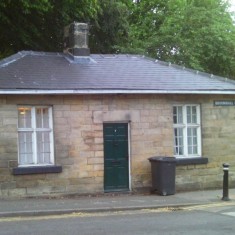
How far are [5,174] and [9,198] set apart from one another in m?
0.68

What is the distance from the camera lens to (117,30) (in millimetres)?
23641

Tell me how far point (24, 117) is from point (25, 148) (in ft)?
2.96

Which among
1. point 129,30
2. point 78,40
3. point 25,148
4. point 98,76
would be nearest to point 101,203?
point 25,148

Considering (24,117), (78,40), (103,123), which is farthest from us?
(78,40)

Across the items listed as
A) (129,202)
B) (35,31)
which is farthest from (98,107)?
(35,31)

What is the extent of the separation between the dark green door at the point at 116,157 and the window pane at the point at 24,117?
233 cm

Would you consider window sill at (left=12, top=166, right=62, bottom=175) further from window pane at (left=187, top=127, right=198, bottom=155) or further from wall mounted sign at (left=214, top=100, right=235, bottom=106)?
wall mounted sign at (left=214, top=100, right=235, bottom=106)

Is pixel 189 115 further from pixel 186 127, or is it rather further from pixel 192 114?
pixel 186 127

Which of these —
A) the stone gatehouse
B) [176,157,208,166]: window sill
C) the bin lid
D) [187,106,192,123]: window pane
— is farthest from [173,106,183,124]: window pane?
the bin lid

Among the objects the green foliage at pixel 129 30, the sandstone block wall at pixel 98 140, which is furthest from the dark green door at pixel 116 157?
the green foliage at pixel 129 30

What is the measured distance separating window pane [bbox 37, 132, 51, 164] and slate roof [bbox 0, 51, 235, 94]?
54.9 inches

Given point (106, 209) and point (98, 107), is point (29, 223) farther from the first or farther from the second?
point (98, 107)

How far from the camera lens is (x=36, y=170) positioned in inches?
532

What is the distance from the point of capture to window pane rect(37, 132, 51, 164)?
45.7 feet
